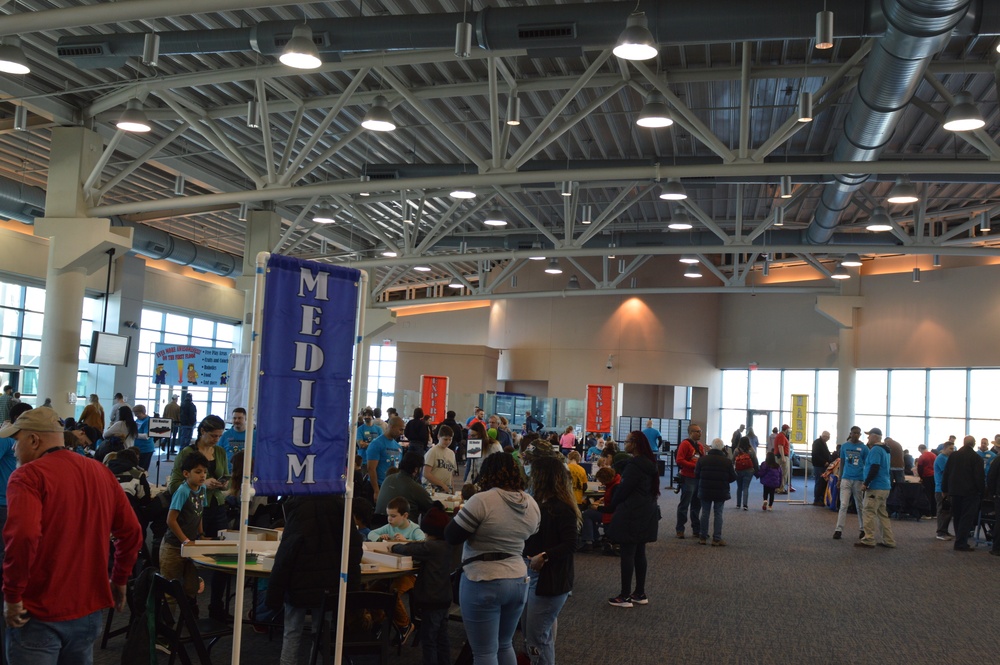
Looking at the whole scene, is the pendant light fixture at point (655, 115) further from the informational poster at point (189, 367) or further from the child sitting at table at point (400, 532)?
the informational poster at point (189, 367)

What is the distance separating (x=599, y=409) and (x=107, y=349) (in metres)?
10.4

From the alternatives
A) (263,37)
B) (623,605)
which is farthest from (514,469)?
(263,37)

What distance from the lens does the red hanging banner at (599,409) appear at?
19984 millimetres

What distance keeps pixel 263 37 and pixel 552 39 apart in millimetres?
2882

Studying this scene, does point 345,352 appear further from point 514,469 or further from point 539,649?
point 539,649

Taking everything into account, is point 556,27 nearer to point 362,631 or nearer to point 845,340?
point 362,631

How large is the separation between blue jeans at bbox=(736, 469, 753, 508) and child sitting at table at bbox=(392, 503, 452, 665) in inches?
433

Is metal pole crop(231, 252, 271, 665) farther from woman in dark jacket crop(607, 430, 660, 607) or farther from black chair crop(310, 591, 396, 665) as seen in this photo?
woman in dark jacket crop(607, 430, 660, 607)

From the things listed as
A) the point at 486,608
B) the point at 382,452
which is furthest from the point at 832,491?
the point at 486,608

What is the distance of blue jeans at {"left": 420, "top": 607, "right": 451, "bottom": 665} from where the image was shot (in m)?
5.44

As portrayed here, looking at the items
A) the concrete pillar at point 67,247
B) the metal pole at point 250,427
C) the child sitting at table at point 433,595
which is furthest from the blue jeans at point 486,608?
the concrete pillar at point 67,247

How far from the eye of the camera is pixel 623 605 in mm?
Result: 7789

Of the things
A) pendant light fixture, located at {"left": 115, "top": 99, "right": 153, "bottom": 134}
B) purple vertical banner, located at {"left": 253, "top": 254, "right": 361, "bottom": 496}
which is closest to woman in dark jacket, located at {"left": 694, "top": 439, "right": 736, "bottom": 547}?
pendant light fixture, located at {"left": 115, "top": 99, "right": 153, "bottom": 134}

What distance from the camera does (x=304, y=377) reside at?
3918mm
